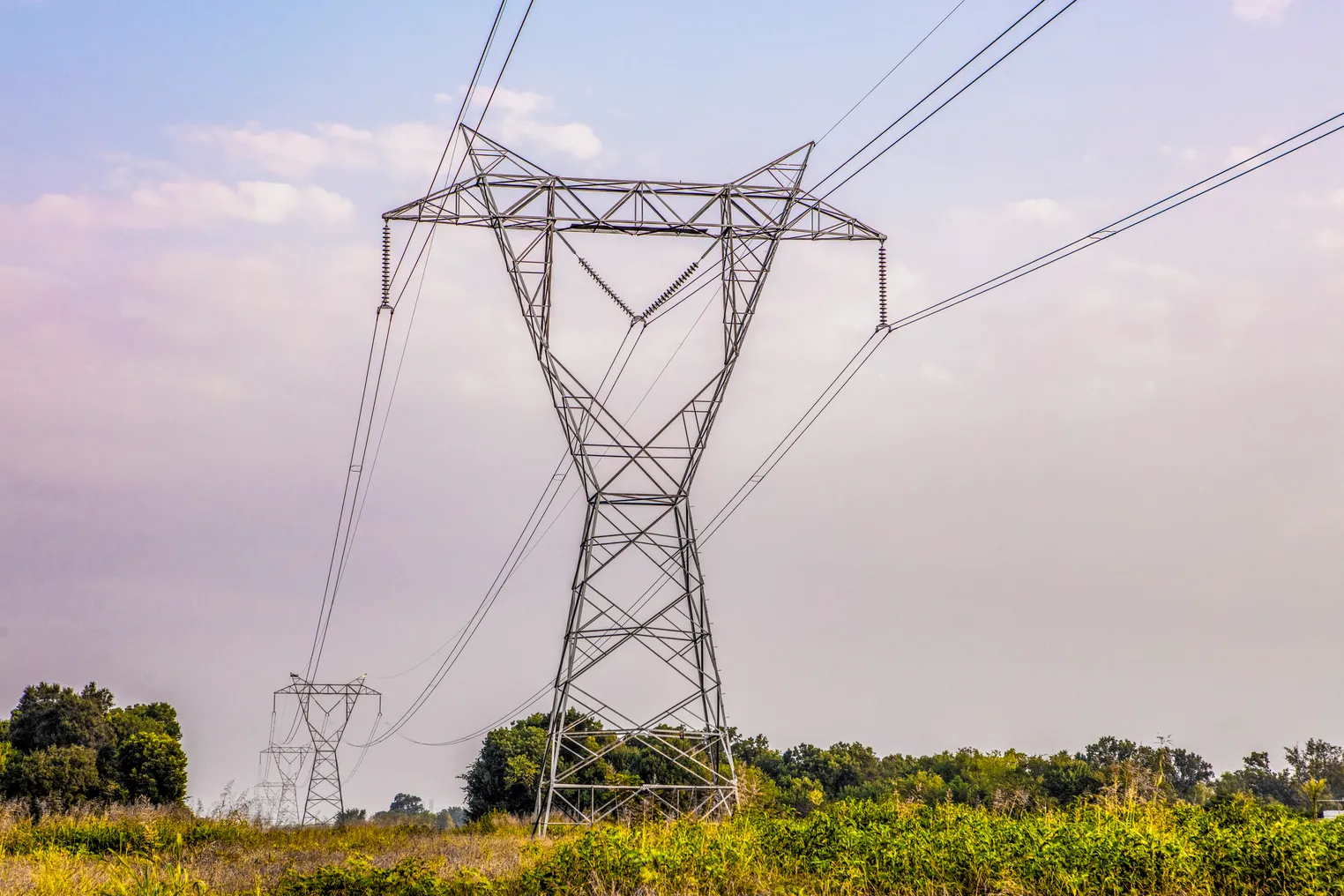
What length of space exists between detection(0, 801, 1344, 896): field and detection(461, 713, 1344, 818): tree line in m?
12.4

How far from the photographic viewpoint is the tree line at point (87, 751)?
2271 inches

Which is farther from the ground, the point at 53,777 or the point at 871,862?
the point at 53,777

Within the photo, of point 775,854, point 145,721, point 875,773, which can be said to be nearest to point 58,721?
point 145,721

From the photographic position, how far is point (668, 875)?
16094mm

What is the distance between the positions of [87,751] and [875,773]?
46.5m

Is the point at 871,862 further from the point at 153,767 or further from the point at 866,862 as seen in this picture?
the point at 153,767

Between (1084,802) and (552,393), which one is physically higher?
(552,393)

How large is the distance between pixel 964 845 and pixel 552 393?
13125 mm

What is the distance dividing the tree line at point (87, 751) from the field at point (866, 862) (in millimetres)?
37444

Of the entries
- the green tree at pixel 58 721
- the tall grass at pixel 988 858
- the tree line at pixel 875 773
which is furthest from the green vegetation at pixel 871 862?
the green tree at pixel 58 721

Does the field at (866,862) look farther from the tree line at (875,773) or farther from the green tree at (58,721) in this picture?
the green tree at (58,721)

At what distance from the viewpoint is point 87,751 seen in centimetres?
6134

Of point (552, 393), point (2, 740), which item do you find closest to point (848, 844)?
point (552, 393)

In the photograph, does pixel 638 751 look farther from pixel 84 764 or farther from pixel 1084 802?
pixel 1084 802
